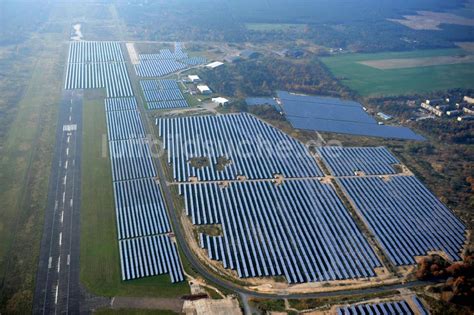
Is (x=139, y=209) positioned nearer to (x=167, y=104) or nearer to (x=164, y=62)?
(x=167, y=104)

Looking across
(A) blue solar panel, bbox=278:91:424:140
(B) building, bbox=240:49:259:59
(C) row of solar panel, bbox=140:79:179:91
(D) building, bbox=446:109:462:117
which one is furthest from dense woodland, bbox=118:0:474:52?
(D) building, bbox=446:109:462:117

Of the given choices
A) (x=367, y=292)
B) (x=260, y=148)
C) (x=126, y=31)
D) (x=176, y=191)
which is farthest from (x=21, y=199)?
(x=126, y=31)

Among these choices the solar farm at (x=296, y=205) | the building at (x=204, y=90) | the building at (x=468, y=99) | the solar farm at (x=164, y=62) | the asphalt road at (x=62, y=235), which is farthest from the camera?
A: the solar farm at (x=164, y=62)

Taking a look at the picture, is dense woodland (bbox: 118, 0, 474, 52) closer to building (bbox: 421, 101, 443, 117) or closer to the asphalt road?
building (bbox: 421, 101, 443, 117)

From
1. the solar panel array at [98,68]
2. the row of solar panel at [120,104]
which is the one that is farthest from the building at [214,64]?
the row of solar panel at [120,104]

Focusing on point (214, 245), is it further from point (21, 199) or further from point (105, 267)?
point (21, 199)

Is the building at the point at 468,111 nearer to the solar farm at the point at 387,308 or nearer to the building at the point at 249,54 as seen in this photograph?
the building at the point at 249,54

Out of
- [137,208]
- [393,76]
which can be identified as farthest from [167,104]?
[393,76]
